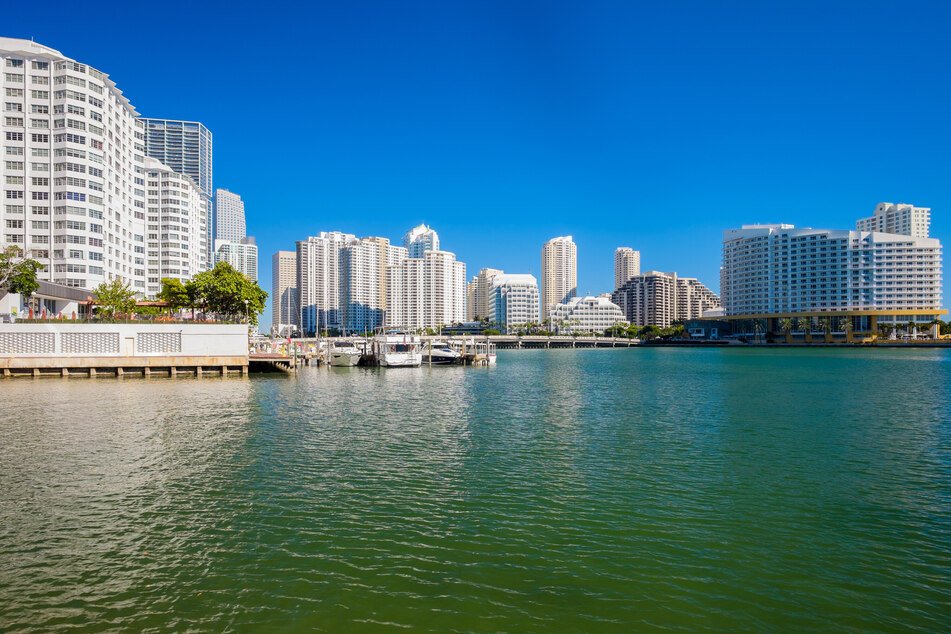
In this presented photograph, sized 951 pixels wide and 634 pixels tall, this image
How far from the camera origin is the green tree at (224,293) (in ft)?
259

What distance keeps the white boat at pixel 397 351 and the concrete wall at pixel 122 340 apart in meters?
22.3

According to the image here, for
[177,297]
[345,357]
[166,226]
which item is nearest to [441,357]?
[345,357]

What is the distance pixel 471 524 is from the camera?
52.6ft

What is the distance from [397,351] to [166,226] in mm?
87294

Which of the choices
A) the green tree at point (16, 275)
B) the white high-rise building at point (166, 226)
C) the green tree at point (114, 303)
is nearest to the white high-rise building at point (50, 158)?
the green tree at point (114, 303)

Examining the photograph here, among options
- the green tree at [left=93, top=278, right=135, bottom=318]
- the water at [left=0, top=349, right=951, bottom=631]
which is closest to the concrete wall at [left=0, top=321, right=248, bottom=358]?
the green tree at [left=93, top=278, right=135, bottom=318]

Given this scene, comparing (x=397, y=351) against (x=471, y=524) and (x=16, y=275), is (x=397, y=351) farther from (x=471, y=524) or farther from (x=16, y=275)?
(x=471, y=524)

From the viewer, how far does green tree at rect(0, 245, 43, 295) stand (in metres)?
62.6

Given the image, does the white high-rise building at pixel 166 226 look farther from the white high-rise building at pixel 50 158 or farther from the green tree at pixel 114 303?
the green tree at pixel 114 303

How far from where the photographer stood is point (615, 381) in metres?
66.2

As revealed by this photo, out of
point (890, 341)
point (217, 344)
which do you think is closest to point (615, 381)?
point (217, 344)

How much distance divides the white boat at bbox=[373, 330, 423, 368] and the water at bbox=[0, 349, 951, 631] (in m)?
50.2

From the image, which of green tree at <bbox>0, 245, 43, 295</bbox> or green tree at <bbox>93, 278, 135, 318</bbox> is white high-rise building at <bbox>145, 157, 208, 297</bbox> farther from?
green tree at <bbox>0, 245, 43, 295</bbox>

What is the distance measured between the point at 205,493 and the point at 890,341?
233103 mm
